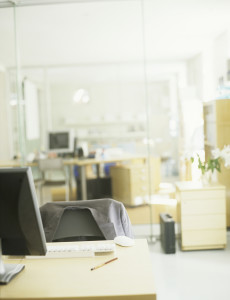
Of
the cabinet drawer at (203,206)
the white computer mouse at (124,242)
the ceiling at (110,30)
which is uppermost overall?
the ceiling at (110,30)

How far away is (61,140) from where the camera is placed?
6590 millimetres

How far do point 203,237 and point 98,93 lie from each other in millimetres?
3569

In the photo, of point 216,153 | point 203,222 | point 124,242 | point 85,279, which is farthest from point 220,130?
point 85,279

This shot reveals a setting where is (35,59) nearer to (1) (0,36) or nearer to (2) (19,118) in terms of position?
(1) (0,36)

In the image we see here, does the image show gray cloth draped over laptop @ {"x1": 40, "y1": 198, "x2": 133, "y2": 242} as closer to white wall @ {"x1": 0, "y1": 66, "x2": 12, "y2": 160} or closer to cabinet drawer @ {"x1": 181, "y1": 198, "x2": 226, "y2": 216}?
cabinet drawer @ {"x1": 181, "y1": 198, "x2": 226, "y2": 216}

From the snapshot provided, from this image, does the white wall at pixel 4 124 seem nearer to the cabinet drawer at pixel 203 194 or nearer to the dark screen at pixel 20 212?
the cabinet drawer at pixel 203 194

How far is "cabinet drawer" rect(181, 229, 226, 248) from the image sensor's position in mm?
4211

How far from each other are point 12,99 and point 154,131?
264 centimetres

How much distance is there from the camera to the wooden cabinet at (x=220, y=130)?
4.58m

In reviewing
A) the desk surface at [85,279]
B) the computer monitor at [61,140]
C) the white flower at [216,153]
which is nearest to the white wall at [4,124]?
the computer monitor at [61,140]

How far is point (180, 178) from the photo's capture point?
203 inches

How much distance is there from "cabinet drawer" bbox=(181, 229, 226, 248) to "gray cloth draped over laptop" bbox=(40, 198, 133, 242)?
1.98m

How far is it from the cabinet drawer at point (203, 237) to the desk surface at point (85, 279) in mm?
2392

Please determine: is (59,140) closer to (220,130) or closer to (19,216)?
→ (220,130)
